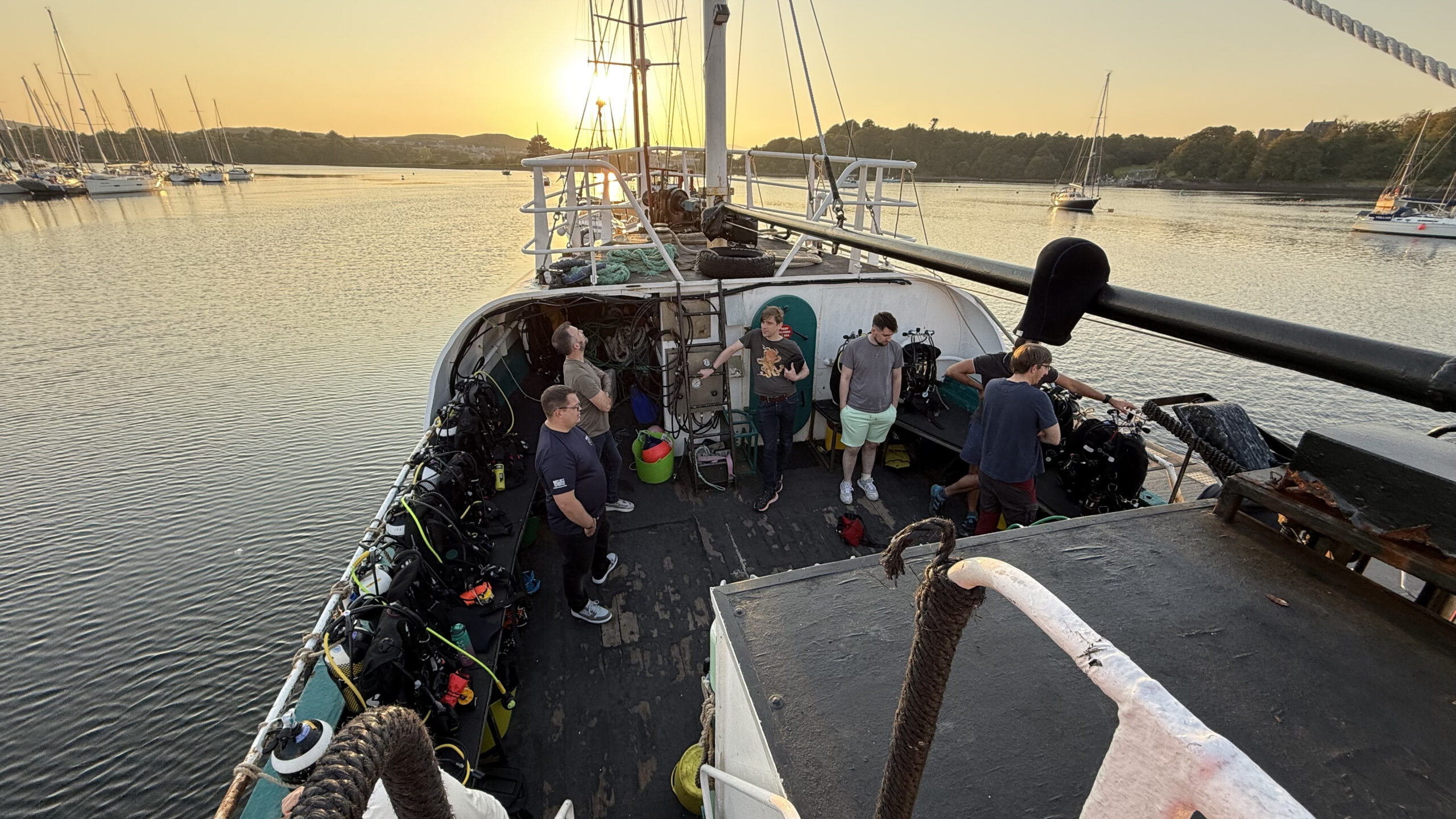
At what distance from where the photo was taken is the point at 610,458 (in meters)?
5.47

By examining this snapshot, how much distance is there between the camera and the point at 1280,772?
4.55 feet

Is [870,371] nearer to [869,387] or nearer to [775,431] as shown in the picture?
[869,387]

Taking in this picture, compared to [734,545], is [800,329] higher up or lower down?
higher up

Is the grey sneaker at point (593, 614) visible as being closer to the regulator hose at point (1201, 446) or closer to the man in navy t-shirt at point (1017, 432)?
the man in navy t-shirt at point (1017, 432)

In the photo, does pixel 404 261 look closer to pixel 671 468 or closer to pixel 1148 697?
pixel 671 468

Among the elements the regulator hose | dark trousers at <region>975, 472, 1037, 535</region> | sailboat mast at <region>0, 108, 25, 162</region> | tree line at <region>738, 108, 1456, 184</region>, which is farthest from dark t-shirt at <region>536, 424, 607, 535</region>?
sailboat mast at <region>0, 108, 25, 162</region>

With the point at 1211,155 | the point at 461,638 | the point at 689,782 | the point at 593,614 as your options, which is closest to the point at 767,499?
the point at 593,614

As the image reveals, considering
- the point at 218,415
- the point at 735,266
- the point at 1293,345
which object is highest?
the point at 1293,345

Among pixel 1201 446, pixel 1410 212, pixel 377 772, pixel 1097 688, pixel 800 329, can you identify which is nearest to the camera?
pixel 377 772

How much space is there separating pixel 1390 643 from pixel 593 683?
12.8ft

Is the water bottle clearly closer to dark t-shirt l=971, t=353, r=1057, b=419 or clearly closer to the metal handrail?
the metal handrail

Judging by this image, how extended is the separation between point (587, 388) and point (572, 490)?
4.02ft

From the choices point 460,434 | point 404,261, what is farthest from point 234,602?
point 404,261

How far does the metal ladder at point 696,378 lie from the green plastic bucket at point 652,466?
0.25m
